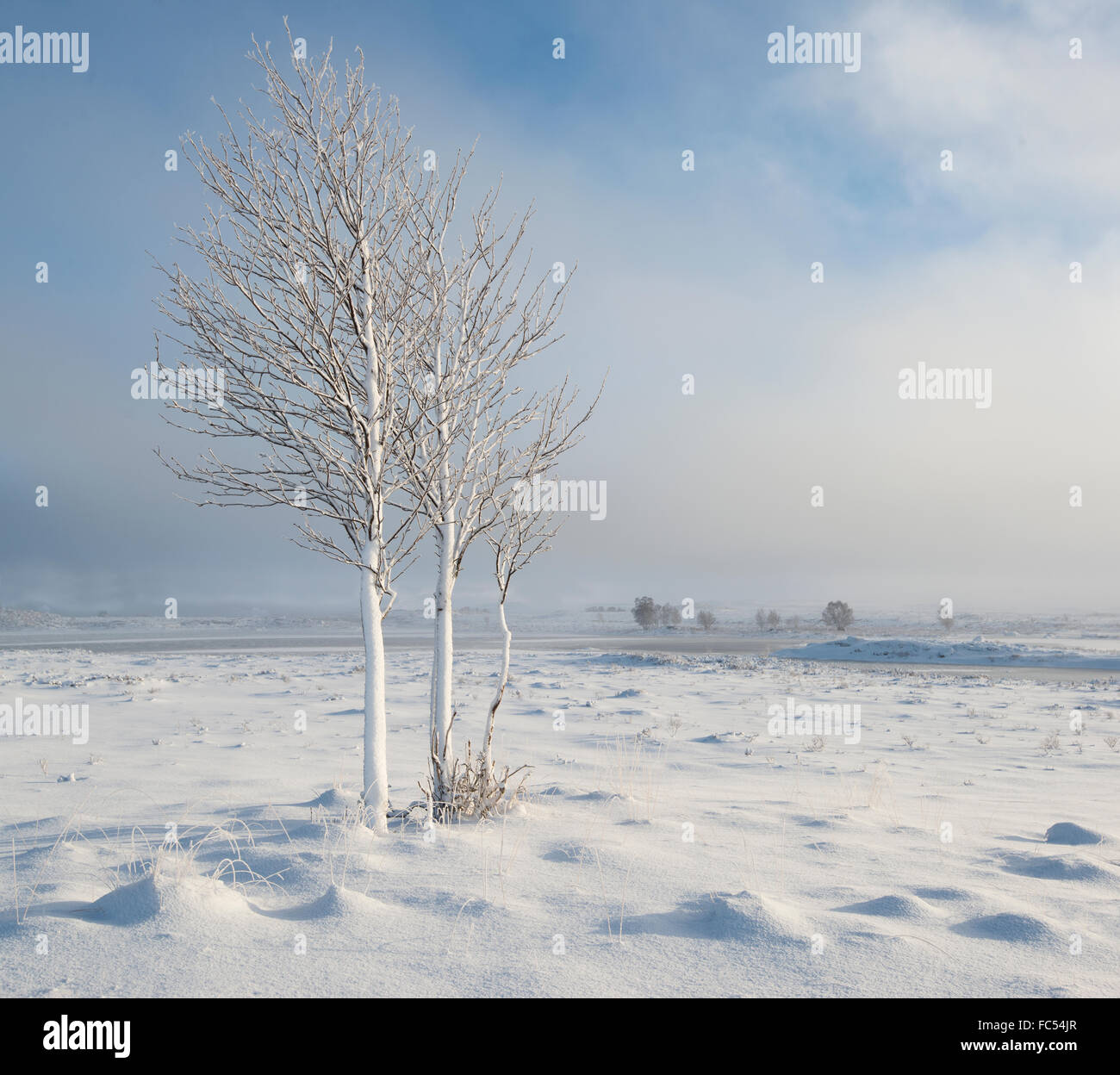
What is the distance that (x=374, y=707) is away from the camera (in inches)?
216

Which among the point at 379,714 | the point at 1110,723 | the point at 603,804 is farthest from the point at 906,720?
the point at 379,714

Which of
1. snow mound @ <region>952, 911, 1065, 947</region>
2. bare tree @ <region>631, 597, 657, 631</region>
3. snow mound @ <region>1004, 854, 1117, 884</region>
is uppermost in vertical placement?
snow mound @ <region>952, 911, 1065, 947</region>

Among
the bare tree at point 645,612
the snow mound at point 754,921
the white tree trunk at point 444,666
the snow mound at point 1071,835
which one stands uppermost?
the white tree trunk at point 444,666

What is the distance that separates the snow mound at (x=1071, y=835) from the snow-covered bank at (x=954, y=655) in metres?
30.1

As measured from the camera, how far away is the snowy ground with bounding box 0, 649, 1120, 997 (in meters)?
3.18

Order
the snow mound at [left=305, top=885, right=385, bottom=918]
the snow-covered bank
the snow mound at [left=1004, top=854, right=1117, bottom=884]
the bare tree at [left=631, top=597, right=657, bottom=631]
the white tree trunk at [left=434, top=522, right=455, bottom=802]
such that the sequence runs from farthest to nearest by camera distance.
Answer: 1. the bare tree at [left=631, top=597, right=657, bottom=631]
2. the snow-covered bank
3. the white tree trunk at [left=434, top=522, right=455, bottom=802]
4. the snow mound at [left=1004, top=854, right=1117, bottom=884]
5. the snow mound at [left=305, top=885, right=385, bottom=918]

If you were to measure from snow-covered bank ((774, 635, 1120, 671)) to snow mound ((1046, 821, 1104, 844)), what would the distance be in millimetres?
30136

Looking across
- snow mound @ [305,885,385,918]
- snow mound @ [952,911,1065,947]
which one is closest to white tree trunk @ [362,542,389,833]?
snow mound @ [305,885,385,918]

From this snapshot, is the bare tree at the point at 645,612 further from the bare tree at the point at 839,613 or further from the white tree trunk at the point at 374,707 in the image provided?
the white tree trunk at the point at 374,707

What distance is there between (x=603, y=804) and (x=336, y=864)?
2898 mm

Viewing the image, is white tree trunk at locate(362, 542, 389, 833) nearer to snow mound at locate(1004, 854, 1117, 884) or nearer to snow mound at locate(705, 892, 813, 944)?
snow mound at locate(705, 892, 813, 944)

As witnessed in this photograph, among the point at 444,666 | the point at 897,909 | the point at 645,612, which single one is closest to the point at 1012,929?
the point at 897,909

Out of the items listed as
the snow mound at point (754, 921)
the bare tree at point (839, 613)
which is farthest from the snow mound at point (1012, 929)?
the bare tree at point (839, 613)

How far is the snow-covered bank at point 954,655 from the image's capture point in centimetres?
3334
